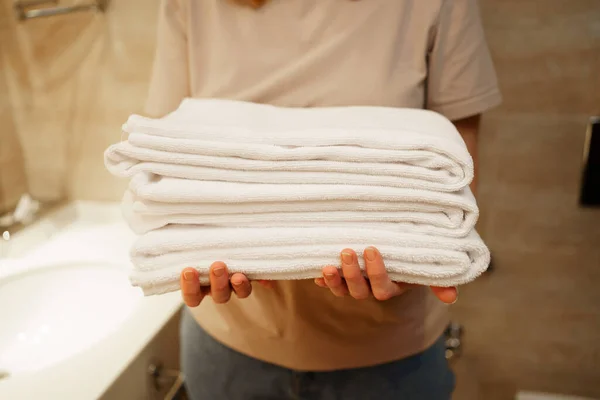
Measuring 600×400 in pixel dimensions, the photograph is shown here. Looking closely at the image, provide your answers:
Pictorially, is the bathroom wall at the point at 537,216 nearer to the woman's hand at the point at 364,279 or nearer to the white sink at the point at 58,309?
the woman's hand at the point at 364,279

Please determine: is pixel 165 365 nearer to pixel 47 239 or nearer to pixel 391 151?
pixel 47 239

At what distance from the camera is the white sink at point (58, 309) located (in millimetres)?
879

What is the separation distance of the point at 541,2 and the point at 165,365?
Answer: 1003 millimetres

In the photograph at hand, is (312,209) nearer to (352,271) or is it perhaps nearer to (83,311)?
(352,271)

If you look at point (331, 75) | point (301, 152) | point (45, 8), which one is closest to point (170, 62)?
point (331, 75)

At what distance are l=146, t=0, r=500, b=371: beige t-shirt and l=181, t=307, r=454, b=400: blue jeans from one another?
0.02m

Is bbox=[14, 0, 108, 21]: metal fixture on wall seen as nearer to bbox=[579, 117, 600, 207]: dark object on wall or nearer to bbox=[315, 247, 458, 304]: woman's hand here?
bbox=[315, 247, 458, 304]: woman's hand

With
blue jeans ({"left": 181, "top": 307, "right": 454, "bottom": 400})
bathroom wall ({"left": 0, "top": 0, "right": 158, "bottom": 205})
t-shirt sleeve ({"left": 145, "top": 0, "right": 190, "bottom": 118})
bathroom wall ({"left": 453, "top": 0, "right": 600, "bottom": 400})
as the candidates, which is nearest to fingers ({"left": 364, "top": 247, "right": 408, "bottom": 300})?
blue jeans ({"left": 181, "top": 307, "right": 454, "bottom": 400})

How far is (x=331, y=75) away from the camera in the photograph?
632 millimetres

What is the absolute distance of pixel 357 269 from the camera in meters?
0.45

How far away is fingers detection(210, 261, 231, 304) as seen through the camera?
0.47 m

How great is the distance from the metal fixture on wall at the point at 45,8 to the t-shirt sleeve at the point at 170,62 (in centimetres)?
42


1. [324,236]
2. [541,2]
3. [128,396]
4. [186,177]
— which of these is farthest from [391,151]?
[541,2]

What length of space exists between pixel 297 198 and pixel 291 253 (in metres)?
0.05
